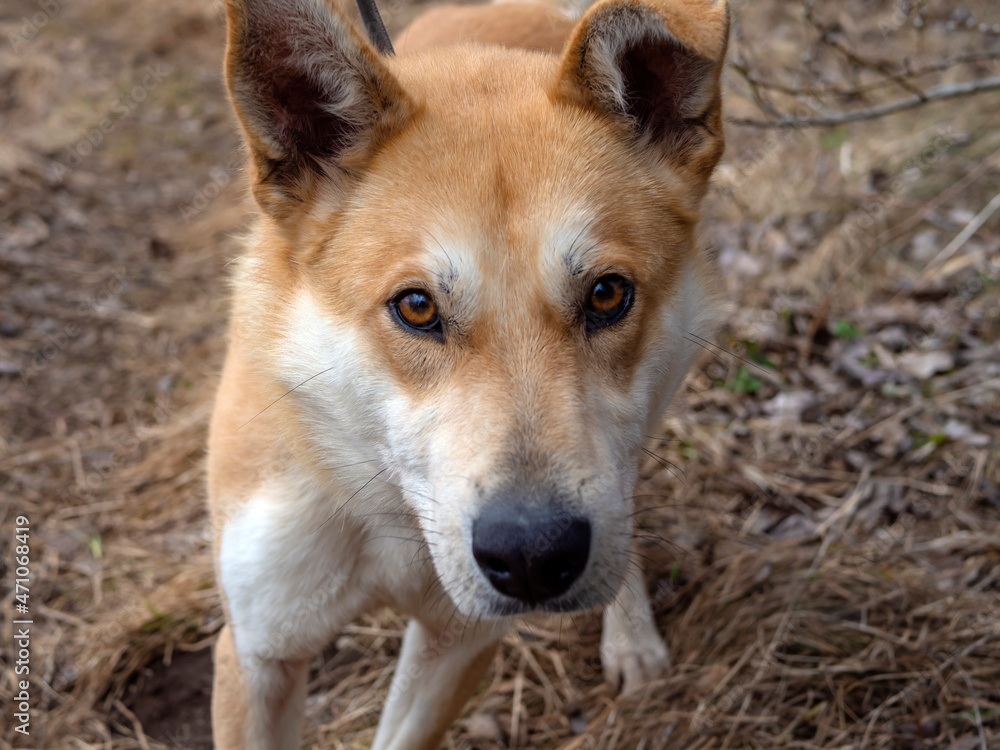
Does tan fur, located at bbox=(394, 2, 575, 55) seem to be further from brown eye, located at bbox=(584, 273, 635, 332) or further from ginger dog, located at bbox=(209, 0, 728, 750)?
brown eye, located at bbox=(584, 273, 635, 332)

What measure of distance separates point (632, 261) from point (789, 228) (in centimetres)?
408

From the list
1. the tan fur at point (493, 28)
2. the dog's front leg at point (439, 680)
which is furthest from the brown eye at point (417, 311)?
the tan fur at point (493, 28)

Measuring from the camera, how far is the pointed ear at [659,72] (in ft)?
6.86

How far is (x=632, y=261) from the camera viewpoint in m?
2.16

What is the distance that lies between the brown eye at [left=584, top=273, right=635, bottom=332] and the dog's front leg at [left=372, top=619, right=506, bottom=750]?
3.69ft

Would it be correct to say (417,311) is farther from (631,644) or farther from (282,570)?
(631,644)

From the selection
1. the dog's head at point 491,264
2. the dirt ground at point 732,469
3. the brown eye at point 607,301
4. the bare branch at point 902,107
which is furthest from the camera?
the bare branch at point 902,107

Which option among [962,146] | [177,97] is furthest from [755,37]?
[177,97]

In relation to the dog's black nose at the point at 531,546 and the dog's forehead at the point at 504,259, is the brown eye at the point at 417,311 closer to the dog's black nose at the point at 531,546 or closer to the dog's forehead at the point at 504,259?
the dog's forehead at the point at 504,259

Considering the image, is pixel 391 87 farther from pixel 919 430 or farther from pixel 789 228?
pixel 789 228

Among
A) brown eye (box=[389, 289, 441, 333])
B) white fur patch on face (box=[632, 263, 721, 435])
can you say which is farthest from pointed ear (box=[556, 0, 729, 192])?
brown eye (box=[389, 289, 441, 333])

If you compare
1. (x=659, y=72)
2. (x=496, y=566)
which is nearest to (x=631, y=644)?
(x=496, y=566)

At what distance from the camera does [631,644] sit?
3498mm

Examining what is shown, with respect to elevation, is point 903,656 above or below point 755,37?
below
